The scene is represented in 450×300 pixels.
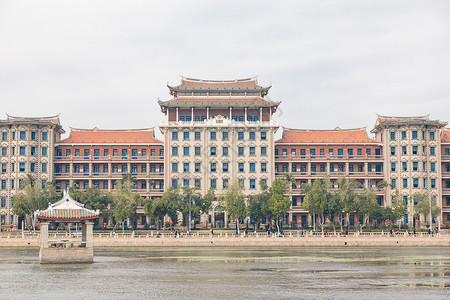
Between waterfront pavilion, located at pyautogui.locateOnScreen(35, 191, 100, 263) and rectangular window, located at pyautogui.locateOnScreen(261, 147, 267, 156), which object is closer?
waterfront pavilion, located at pyautogui.locateOnScreen(35, 191, 100, 263)

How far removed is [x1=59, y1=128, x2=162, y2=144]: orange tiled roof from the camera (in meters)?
127

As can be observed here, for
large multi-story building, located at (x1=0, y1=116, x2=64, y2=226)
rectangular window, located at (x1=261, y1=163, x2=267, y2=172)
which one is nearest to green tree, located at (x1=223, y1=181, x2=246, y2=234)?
rectangular window, located at (x1=261, y1=163, x2=267, y2=172)

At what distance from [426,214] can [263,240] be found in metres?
37.6

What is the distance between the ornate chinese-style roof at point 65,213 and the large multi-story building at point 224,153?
57.9m

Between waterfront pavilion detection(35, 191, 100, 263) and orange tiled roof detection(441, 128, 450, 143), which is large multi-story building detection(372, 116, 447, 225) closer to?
orange tiled roof detection(441, 128, 450, 143)

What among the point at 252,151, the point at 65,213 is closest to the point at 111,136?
the point at 252,151

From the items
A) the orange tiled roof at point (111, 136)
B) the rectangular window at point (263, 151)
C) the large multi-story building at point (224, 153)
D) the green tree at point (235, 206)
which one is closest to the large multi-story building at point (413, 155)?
the large multi-story building at point (224, 153)

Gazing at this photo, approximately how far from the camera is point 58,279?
48.7 meters

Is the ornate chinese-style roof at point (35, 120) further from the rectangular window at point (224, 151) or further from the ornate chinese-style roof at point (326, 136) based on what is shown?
the ornate chinese-style roof at point (326, 136)

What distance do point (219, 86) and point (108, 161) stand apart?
25519mm

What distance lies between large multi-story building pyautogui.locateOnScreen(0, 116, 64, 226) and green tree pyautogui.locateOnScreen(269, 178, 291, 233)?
4483 centimetres

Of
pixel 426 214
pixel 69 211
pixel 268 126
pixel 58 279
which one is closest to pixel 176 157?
pixel 268 126

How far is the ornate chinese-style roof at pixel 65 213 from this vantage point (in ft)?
201

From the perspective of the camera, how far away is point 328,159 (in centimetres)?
12588
